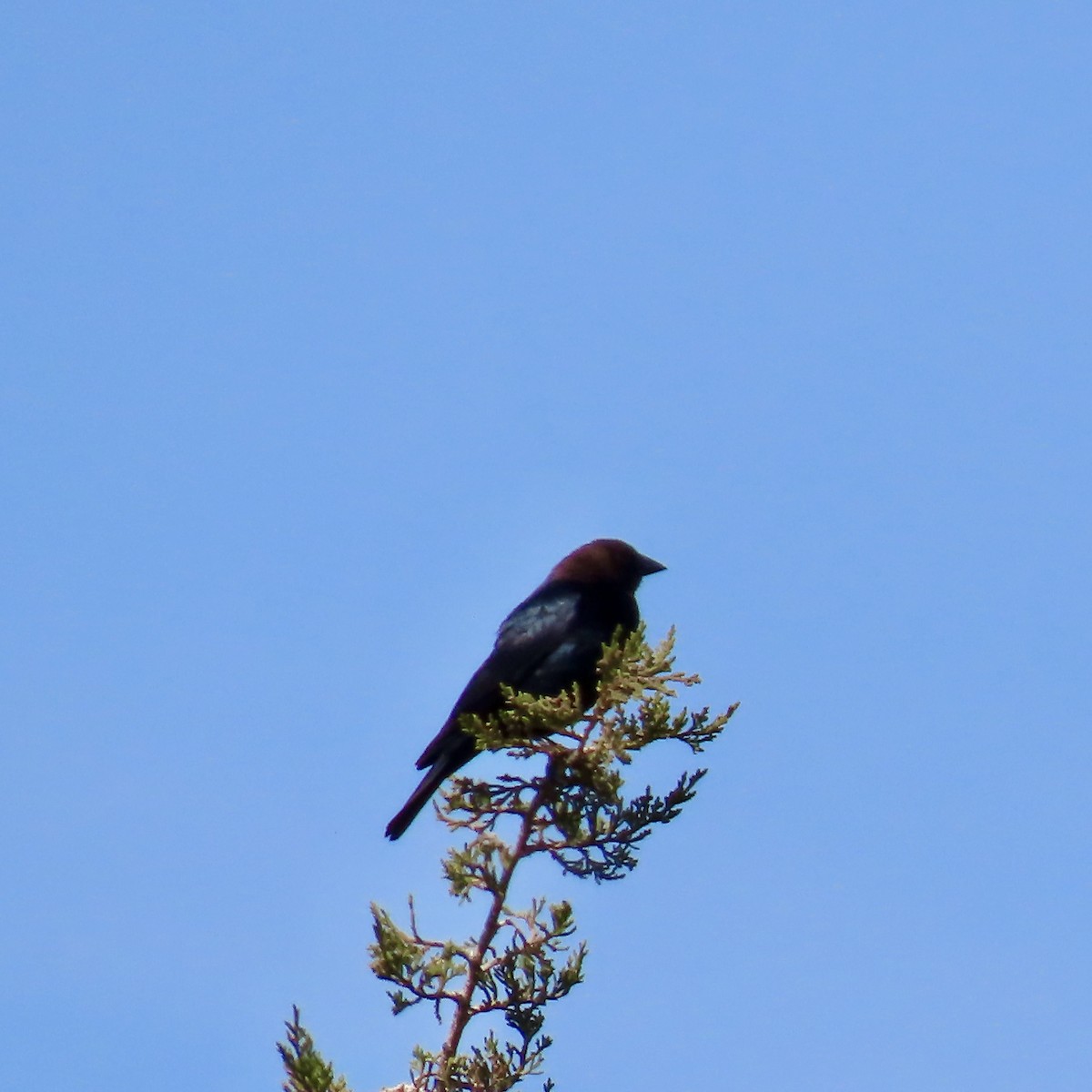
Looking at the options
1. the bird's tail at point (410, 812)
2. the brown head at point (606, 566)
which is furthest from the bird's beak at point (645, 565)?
the bird's tail at point (410, 812)

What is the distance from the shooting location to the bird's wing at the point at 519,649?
7.58 m

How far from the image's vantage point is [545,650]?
759 cm

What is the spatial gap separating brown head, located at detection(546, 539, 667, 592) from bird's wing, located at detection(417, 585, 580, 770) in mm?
216

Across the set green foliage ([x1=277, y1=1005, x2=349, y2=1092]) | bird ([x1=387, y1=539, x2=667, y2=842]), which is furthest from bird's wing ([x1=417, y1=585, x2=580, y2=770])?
green foliage ([x1=277, y1=1005, x2=349, y2=1092])

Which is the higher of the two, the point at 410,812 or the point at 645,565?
the point at 645,565

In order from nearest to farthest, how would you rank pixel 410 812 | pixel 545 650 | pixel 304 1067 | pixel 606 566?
1. pixel 304 1067
2. pixel 410 812
3. pixel 545 650
4. pixel 606 566

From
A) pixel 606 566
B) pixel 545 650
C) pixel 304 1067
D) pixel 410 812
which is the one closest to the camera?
pixel 304 1067

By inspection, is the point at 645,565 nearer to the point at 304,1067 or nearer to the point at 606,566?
the point at 606,566

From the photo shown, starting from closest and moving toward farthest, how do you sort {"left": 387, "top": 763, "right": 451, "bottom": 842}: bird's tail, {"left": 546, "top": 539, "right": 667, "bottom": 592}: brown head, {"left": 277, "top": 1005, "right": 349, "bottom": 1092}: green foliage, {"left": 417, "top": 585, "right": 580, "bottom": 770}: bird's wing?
{"left": 277, "top": 1005, "right": 349, "bottom": 1092}: green foliage → {"left": 387, "top": 763, "right": 451, "bottom": 842}: bird's tail → {"left": 417, "top": 585, "right": 580, "bottom": 770}: bird's wing → {"left": 546, "top": 539, "right": 667, "bottom": 592}: brown head

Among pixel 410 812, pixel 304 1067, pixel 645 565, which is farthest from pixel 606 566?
pixel 304 1067

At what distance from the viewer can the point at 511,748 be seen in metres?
6.07

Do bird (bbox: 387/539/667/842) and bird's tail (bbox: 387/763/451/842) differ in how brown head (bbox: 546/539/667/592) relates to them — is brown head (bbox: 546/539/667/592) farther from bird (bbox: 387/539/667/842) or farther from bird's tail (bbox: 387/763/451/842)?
bird's tail (bbox: 387/763/451/842)

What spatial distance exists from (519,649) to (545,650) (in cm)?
13

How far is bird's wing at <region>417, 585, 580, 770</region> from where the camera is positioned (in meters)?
7.58
